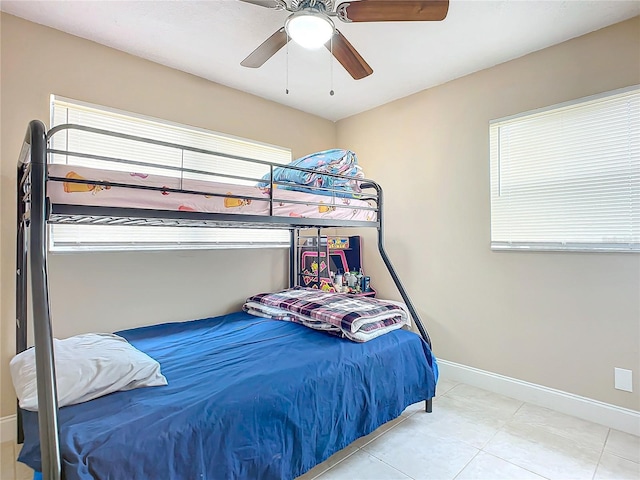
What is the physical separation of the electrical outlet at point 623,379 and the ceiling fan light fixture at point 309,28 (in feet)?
8.74

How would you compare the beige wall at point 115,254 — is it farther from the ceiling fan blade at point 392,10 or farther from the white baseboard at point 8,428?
the ceiling fan blade at point 392,10

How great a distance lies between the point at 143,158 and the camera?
248cm

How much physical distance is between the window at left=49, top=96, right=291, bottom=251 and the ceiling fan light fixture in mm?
1004

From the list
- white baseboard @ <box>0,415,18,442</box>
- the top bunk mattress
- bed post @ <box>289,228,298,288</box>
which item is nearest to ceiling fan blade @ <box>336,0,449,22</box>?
the top bunk mattress

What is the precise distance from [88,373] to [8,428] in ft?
4.27

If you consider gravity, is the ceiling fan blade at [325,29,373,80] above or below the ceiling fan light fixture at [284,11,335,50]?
above

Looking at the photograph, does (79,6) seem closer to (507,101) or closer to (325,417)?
(325,417)

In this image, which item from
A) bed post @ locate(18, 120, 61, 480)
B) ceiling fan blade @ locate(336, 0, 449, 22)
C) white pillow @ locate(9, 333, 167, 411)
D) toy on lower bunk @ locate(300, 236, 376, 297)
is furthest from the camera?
toy on lower bunk @ locate(300, 236, 376, 297)

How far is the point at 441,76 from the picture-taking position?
2.85 metres

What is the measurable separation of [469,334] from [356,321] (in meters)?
1.33

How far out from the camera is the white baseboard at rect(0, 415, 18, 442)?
6.51 ft

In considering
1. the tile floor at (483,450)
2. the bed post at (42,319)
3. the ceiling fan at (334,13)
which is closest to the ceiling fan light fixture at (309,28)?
the ceiling fan at (334,13)

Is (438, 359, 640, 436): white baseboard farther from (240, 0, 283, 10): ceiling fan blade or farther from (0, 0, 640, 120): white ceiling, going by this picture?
(240, 0, 283, 10): ceiling fan blade

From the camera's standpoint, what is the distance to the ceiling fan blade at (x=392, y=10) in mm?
1540
